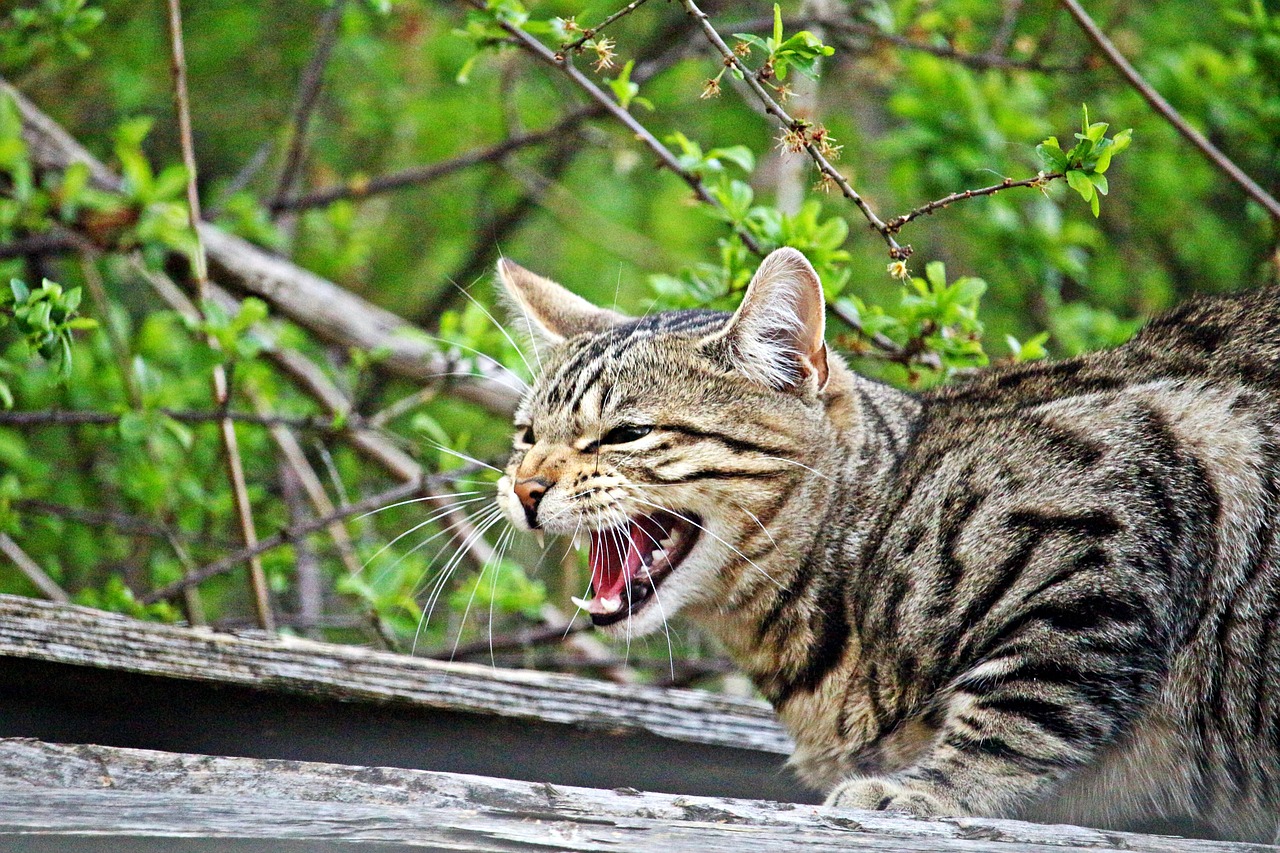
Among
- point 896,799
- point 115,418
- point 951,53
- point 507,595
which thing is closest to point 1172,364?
point 896,799

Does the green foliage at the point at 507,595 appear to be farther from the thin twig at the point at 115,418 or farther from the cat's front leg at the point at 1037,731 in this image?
the cat's front leg at the point at 1037,731

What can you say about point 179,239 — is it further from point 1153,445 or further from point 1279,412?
point 1279,412

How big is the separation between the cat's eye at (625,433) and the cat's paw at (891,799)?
0.99m

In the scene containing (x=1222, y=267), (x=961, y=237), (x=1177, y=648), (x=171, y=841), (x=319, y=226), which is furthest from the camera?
(x=961, y=237)

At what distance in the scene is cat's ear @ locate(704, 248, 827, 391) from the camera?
114 inches

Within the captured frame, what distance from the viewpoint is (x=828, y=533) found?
9.71 ft

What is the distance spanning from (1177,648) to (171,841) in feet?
6.15

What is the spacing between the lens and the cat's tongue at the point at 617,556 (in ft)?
9.52

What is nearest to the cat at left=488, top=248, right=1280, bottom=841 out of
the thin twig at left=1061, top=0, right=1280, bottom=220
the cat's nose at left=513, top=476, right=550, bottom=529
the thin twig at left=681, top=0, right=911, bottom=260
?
the cat's nose at left=513, top=476, right=550, bottom=529

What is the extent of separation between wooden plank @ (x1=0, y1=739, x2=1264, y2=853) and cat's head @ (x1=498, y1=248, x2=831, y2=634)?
1.07 metres

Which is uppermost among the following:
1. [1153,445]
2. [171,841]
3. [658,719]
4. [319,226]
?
[319,226]

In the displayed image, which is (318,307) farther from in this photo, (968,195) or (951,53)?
(968,195)

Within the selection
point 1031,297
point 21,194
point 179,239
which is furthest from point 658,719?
point 1031,297

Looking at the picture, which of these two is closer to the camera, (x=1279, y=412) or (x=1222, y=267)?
(x=1279, y=412)
